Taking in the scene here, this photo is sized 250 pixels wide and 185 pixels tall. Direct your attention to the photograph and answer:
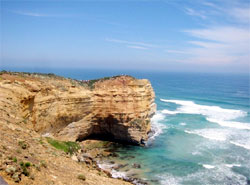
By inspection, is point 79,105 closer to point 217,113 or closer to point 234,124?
point 234,124

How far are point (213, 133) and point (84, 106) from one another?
69.1 ft

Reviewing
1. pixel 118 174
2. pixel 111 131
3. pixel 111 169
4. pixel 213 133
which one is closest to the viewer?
pixel 118 174

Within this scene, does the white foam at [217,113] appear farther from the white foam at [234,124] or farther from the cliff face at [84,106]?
the cliff face at [84,106]

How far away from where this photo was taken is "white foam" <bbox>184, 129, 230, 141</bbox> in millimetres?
34062

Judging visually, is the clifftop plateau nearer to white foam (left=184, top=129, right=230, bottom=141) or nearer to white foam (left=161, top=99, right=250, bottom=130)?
white foam (left=184, top=129, right=230, bottom=141)

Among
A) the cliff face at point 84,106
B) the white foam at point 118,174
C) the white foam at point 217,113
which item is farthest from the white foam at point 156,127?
the white foam at point 118,174

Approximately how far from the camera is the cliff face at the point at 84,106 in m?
23.3

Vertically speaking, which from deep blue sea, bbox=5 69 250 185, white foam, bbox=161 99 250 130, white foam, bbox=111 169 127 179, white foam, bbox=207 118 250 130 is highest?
white foam, bbox=161 99 250 130

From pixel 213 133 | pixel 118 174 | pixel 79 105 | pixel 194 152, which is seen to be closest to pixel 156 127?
pixel 213 133

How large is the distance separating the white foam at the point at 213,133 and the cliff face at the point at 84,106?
9667 millimetres

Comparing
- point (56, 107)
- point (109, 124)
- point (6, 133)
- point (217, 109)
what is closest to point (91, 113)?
point (109, 124)

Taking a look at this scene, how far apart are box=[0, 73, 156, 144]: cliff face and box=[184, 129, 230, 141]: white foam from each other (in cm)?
967

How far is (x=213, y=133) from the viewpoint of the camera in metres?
36.0

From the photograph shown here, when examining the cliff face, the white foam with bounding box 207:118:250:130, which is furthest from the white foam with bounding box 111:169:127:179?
the white foam with bounding box 207:118:250:130
